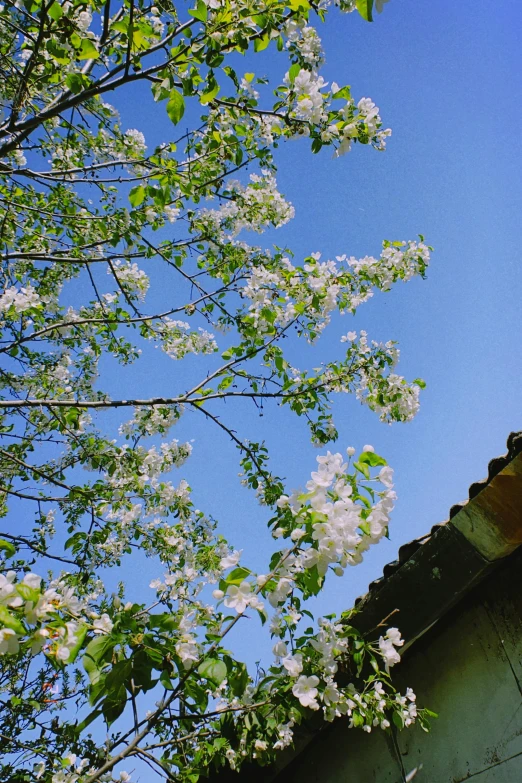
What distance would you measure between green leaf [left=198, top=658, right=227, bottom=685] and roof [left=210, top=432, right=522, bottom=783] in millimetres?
745

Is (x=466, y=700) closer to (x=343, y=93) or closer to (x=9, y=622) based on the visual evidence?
(x=9, y=622)

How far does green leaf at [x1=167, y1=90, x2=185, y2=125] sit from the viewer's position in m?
2.27

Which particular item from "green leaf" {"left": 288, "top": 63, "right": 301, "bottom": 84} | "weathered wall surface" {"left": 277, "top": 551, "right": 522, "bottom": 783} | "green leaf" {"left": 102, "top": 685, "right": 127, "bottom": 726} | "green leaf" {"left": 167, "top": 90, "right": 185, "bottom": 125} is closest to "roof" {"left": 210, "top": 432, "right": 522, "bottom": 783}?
"weathered wall surface" {"left": 277, "top": 551, "right": 522, "bottom": 783}

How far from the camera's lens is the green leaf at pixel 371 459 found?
1701mm

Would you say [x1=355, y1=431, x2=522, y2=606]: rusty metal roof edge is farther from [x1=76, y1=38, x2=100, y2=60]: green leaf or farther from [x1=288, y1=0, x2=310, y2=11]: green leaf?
[x1=76, y1=38, x2=100, y2=60]: green leaf

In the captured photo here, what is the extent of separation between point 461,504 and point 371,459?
52cm

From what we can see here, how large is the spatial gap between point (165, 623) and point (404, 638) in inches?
44.7

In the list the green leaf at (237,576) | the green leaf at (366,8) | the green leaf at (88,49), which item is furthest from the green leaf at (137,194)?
the green leaf at (237,576)

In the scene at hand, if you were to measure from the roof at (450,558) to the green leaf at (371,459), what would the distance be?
423 mm

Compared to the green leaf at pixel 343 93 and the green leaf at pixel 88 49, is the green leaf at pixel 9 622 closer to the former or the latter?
the green leaf at pixel 88 49

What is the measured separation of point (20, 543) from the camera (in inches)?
158

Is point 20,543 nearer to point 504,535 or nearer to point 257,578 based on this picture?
point 257,578

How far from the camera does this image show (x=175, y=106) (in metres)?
2.28

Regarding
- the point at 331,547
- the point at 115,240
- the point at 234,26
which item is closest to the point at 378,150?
the point at 234,26
